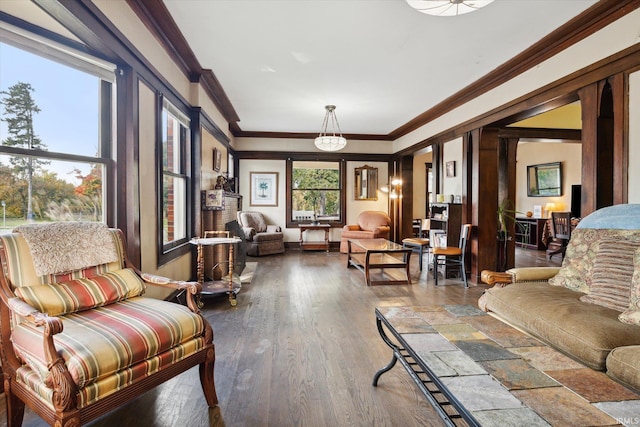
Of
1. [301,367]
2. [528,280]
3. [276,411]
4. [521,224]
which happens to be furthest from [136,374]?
[521,224]

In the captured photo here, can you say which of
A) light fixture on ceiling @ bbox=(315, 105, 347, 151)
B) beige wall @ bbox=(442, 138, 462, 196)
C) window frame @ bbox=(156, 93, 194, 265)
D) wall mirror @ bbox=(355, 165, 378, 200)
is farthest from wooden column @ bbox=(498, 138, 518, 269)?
window frame @ bbox=(156, 93, 194, 265)

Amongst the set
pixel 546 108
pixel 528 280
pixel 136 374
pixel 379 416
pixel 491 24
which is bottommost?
pixel 379 416

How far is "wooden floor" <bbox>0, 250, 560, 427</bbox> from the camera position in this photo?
181 centimetres

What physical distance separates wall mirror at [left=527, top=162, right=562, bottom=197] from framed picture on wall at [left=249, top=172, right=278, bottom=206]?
6.70 m

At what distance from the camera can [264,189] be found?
8.35 m

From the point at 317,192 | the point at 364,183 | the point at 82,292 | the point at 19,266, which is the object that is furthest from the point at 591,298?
the point at 317,192

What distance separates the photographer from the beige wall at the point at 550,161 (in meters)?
7.82

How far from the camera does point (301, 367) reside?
2.37 metres

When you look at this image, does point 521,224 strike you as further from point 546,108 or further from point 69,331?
point 69,331

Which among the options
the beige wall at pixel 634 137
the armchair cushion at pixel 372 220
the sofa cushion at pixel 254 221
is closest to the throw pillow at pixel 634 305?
the beige wall at pixel 634 137

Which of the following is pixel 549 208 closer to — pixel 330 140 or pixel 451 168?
pixel 451 168

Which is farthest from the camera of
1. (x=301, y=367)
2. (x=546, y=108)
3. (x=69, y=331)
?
(x=546, y=108)

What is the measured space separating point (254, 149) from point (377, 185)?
3.19m

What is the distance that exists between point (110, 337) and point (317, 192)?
7.20 meters
